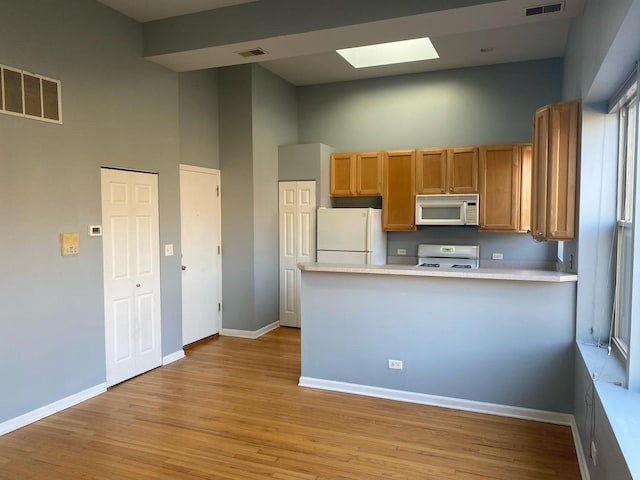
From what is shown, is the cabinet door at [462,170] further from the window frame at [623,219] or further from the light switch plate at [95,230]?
the light switch plate at [95,230]

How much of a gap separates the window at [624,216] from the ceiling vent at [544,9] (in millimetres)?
927

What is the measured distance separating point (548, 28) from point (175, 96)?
3.89 meters

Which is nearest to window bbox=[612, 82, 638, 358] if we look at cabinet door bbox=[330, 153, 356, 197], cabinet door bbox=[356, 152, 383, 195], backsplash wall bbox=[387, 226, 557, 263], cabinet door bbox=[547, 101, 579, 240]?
cabinet door bbox=[547, 101, 579, 240]

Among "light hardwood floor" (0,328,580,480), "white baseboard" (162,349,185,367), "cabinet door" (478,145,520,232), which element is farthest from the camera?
"cabinet door" (478,145,520,232)

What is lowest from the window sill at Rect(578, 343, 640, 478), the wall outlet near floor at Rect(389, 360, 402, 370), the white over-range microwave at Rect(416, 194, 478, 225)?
the wall outlet near floor at Rect(389, 360, 402, 370)

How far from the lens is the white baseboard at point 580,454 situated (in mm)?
2564

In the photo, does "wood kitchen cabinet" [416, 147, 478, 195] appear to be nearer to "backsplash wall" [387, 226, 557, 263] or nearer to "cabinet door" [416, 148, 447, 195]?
"cabinet door" [416, 148, 447, 195]

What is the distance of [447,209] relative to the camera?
5547mm

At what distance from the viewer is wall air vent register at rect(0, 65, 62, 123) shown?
314cm

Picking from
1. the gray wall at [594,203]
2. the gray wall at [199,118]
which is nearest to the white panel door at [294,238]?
the gray wall at [199,118]

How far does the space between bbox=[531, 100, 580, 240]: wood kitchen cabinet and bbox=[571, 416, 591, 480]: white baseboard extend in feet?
4.34

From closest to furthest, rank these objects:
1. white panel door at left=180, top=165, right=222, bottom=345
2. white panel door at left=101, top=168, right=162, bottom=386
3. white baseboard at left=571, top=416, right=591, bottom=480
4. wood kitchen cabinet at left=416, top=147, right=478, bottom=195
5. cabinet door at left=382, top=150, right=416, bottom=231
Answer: white baseboard at left=571, top=416, right=591, bottom=480 → white panel door at left=101, top=168, right=162, bottom=386 → white panel door at left=180, top=165, right=222, bottom=345 → wood kitchen cabinet at left=416, top=147, right=478, bottom=195 → cabinet door at left=382, top=150, right=416, bottom=231

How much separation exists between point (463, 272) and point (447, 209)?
217 cm

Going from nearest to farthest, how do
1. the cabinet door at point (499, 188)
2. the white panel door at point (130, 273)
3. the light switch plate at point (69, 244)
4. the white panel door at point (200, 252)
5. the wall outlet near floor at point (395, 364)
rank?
1. the light switch plate at point (69, 244)
2. the wall outlet near floor at point (395, 364)
3. the white panel door at point (130, 273)
4. the white panel door at point (200, 252)
5. the cabinet door at point (499, 188)
